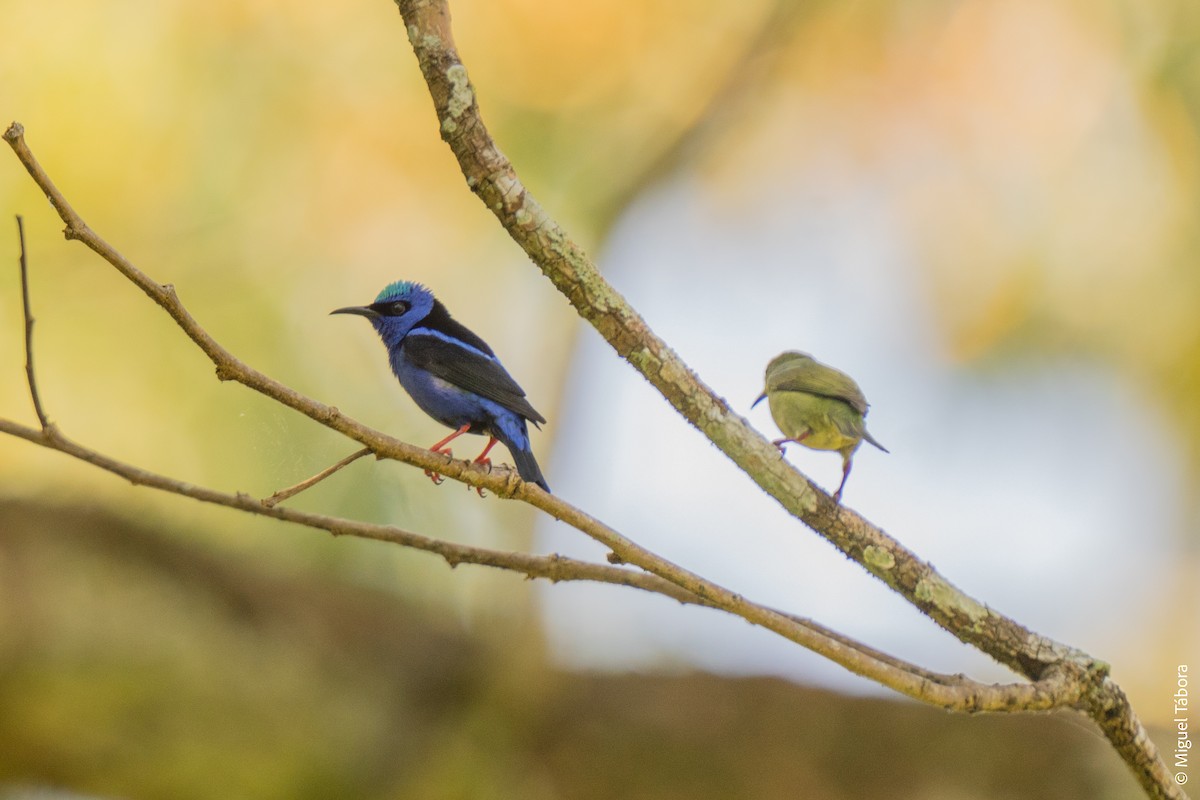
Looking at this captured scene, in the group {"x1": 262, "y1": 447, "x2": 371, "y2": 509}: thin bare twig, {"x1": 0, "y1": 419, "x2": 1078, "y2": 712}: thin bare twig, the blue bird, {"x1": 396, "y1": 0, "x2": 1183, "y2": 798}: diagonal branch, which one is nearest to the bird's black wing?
the blue bird

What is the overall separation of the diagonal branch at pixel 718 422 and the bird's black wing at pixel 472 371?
1.23m

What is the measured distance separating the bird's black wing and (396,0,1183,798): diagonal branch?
123 centimetres

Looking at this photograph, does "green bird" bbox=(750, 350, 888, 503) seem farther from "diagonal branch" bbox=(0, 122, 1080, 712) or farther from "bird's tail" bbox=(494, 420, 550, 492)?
"bird's tail" bbox=(494, 420, 550, 492)

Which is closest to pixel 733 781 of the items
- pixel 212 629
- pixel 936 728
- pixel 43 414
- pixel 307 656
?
pixel 936 728

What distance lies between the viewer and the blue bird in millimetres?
4074

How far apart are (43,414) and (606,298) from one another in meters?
1.33

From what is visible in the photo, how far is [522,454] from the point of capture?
4.16 metres

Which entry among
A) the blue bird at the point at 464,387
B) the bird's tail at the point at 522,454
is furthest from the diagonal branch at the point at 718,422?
the bird's tail at the point at 522,454

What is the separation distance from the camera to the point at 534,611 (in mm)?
5770

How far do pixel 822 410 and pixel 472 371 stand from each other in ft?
4.41

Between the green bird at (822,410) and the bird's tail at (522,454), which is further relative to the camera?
the bird's tail at (522,454)

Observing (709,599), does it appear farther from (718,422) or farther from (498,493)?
(498,493)

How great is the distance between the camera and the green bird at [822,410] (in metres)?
3.71

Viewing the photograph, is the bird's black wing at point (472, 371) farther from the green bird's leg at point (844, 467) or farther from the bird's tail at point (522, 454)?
the green bird's leg at point (844, 467)
